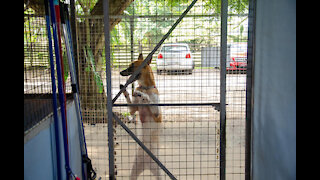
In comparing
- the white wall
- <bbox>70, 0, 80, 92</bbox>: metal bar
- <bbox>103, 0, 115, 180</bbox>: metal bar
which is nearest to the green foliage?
<bbox>70, 0, 80, 92</bbox>: metal bar

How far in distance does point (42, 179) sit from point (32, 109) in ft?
1.89

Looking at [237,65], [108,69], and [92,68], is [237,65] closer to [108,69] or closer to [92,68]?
[108,69]

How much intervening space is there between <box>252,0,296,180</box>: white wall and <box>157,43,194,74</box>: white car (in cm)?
76

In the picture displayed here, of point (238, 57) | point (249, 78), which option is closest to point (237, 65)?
point (238, 57)

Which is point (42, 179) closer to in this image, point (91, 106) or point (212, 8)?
point (91, 106)

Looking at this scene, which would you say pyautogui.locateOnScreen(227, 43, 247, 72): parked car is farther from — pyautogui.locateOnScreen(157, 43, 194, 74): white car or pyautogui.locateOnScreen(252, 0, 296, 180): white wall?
pyautogui.locateOnScreen(157, 43, 194, 74): white car

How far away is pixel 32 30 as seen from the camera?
2.46m

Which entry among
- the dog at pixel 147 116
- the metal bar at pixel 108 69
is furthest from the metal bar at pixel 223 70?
the metal bar at pixel 108 69

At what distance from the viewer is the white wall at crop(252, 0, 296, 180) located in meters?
2.21

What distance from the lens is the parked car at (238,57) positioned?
3.44 metres

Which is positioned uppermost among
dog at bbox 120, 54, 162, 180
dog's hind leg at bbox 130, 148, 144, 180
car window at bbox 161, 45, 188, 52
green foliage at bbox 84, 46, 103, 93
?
car window at bbox 161, 45, 188, 52

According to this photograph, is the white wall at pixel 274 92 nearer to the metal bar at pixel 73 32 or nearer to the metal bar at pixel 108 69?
the metal bar at pixel 108 69

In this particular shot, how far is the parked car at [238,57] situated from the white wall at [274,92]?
1.10 feet
